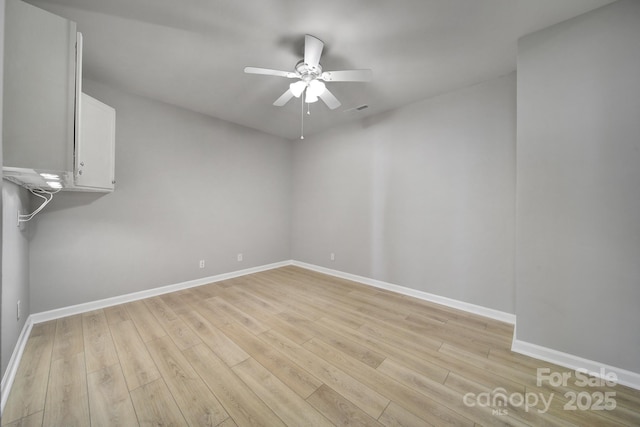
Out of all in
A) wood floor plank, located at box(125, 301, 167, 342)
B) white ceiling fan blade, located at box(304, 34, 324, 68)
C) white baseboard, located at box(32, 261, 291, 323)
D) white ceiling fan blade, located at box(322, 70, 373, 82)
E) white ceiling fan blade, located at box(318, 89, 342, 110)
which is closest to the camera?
white ceiling fan blade, located at box(304, 34, 324, 68)

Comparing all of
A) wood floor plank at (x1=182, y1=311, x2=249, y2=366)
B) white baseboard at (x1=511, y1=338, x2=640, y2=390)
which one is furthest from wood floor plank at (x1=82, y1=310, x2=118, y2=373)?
white baseboard at (x1=511, y1=338, x2=640, y2=390)

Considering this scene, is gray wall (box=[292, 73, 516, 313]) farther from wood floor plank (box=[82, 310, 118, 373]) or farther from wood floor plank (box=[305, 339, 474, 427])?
wood floor plank (box=[82, 310, 118, 373])

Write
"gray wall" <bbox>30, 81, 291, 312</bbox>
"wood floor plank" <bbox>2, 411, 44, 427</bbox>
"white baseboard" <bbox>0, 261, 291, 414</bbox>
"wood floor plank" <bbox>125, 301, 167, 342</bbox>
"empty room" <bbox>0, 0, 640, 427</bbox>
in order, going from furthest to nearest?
"gray wall" <bbox>30, 81, 291, 312</bbox> < "wood floor plank" <bbox>125, 301, 167, 342</bbox> < "white baseboard" <bbox>0, 261, 291, 414</bbox> < "empty room" <bbox>0, 0, 640, 427</bbox> < "wood floor plank" <bbox>2, 411, 44, 427</bbox>

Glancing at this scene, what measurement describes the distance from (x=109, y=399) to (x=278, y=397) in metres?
1.10

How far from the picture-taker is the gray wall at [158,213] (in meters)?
2.63

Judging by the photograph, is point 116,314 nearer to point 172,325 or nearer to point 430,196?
point 172,325

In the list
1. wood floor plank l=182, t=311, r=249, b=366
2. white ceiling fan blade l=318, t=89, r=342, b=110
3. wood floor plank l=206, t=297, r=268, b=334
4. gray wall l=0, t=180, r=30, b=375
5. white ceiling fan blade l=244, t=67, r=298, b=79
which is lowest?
wood floor plank l=182, t=311, r=249, b=366

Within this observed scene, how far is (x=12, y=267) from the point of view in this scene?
1.87 m

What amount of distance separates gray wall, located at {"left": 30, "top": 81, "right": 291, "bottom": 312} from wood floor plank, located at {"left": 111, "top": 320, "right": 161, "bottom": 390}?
850 mm

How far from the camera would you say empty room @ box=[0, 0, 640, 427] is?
1532 mm

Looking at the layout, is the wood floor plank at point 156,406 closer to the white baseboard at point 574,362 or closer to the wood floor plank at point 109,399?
the wood floor plank at point 109,399

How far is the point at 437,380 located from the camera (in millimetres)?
1761

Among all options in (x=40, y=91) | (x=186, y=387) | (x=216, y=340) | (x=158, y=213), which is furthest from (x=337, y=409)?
(x=158, y=213)

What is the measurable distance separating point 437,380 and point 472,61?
2906 millimetres
